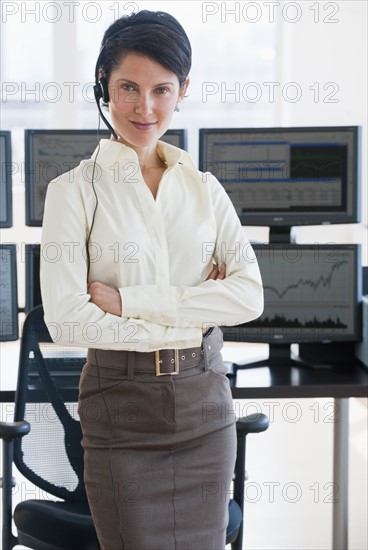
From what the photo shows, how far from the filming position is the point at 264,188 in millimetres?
2957

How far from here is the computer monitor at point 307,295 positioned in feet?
9.53

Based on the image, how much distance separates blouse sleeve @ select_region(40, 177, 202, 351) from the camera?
68.4 inches

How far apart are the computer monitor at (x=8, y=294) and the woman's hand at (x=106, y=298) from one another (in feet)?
4.33

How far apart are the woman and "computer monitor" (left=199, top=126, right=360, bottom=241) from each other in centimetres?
111

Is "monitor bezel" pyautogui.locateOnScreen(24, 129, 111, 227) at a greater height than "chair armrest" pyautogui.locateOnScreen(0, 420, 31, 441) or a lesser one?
greater

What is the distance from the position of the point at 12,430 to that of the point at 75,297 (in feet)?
2.19

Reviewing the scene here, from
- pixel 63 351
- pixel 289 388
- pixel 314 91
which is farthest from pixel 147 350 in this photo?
pixel 314 91

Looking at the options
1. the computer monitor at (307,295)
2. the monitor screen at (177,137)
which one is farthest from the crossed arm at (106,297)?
the monitor screen at (177,137)

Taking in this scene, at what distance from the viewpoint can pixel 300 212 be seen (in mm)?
2973

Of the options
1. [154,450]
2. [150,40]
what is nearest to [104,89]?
[150,40]

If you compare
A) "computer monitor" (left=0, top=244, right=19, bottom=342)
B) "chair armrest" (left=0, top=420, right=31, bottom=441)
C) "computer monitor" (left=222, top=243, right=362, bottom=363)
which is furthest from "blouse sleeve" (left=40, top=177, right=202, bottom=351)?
"computer monitor" (left=0, top=244, right=19, bottom=342)

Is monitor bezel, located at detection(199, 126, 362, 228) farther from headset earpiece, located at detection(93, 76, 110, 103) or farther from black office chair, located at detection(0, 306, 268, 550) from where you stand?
headset earpiece, located at detection(93, 76, 110, 103)

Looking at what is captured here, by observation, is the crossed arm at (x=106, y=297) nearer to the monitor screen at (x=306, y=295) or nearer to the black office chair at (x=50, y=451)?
the black office chair at (x=50, y=451)

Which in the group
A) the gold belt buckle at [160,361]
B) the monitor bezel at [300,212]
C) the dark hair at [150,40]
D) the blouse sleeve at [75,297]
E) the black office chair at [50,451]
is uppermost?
the dark hair at [150,40]
